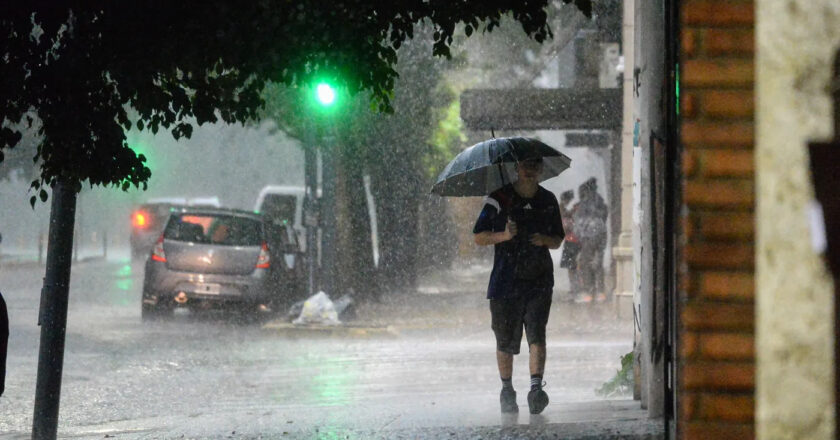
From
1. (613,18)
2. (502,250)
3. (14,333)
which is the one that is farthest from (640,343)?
(613,18)

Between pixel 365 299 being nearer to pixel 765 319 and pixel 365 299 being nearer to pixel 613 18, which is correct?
pixel 613 18

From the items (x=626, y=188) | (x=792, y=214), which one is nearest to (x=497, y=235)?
(x=792, y=214)

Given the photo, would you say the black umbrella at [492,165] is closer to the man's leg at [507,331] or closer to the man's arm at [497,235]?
the man's arm at [497,235]

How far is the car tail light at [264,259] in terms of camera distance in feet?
54.2

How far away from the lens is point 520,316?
752 cm

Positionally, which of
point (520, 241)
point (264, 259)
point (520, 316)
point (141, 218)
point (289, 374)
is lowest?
point (289, 374)

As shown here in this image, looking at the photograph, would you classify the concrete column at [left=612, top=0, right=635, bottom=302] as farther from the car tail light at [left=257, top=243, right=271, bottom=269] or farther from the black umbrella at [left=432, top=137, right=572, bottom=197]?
the black umbrella at [left=432, top=137, right=572, bottom=197]

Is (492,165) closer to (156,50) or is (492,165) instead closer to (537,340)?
(537,340)

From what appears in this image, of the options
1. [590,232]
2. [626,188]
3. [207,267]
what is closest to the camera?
[207,267]

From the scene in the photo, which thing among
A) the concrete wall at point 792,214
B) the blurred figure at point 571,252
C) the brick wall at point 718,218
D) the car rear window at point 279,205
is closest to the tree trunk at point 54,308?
the brick wall at point 718,218

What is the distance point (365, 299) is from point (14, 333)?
715 cm

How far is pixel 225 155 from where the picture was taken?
89.3 metres

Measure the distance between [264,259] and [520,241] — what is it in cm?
955

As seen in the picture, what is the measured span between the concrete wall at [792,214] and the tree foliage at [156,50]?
118 inches
